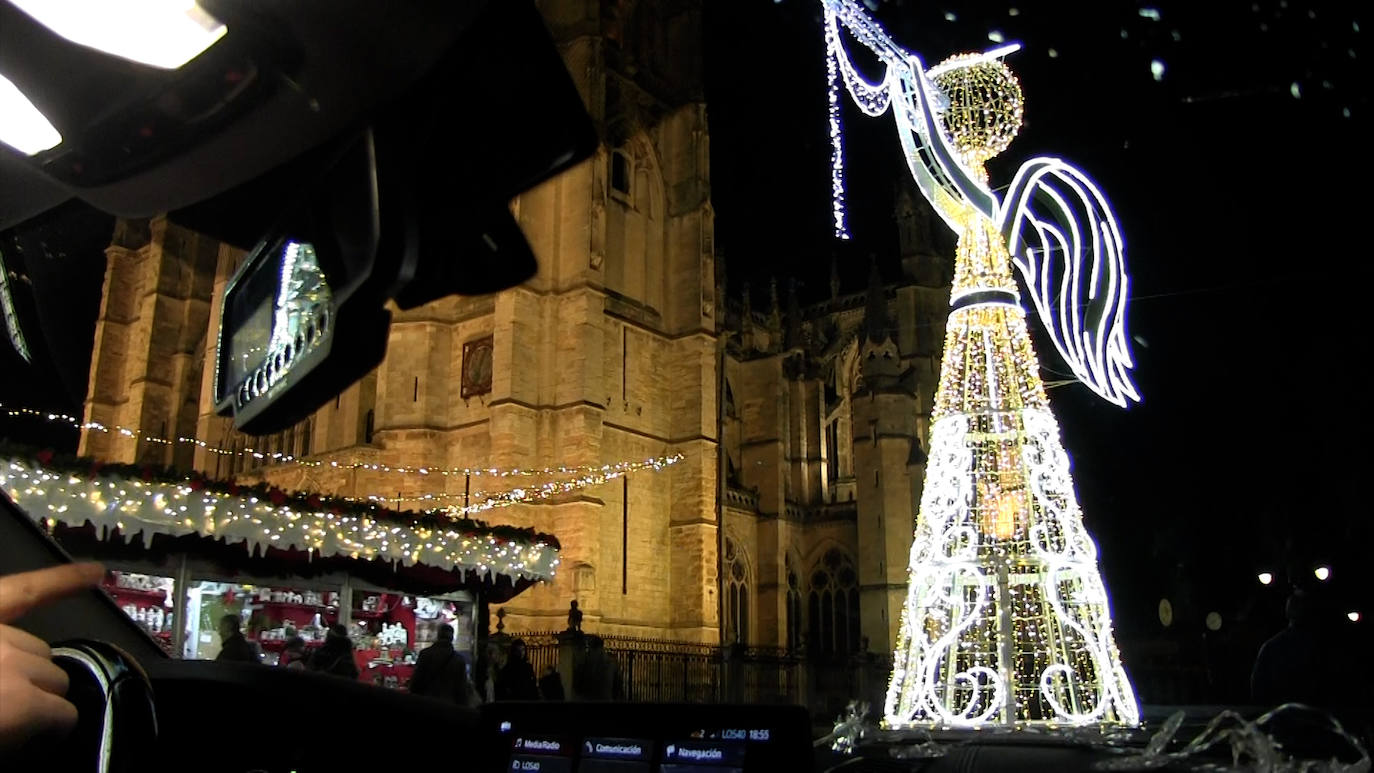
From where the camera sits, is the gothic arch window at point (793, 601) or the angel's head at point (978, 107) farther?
the gothic arch window at point (793, 601)

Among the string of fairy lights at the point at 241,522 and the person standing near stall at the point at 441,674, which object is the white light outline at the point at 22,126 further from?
the string of fairy lights at the point at 241,522

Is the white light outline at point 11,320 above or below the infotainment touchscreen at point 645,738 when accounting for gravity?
above

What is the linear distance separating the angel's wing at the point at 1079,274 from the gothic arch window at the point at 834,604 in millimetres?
22779

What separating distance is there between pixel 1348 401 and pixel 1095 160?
13.7 feet

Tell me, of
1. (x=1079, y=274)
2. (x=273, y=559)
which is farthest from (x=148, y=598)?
(x=1079, y=274)

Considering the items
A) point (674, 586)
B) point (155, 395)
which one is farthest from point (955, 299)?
point (155, 395)

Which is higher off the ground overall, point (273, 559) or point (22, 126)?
point (273, 559)

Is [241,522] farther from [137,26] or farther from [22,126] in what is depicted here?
[137,26]

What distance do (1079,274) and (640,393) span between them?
18186 millimetres

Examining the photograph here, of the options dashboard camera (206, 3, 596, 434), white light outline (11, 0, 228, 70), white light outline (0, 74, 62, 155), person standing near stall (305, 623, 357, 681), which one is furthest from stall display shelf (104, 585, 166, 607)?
white light outline (11, 0, 228, 70)

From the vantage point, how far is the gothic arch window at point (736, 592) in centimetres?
2869

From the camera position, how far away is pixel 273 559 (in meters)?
12.3

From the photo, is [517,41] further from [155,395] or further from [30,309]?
[155,395]

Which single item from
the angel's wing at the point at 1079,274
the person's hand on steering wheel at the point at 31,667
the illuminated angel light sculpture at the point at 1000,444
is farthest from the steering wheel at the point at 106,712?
the angel's wing at the point at 1079,274
